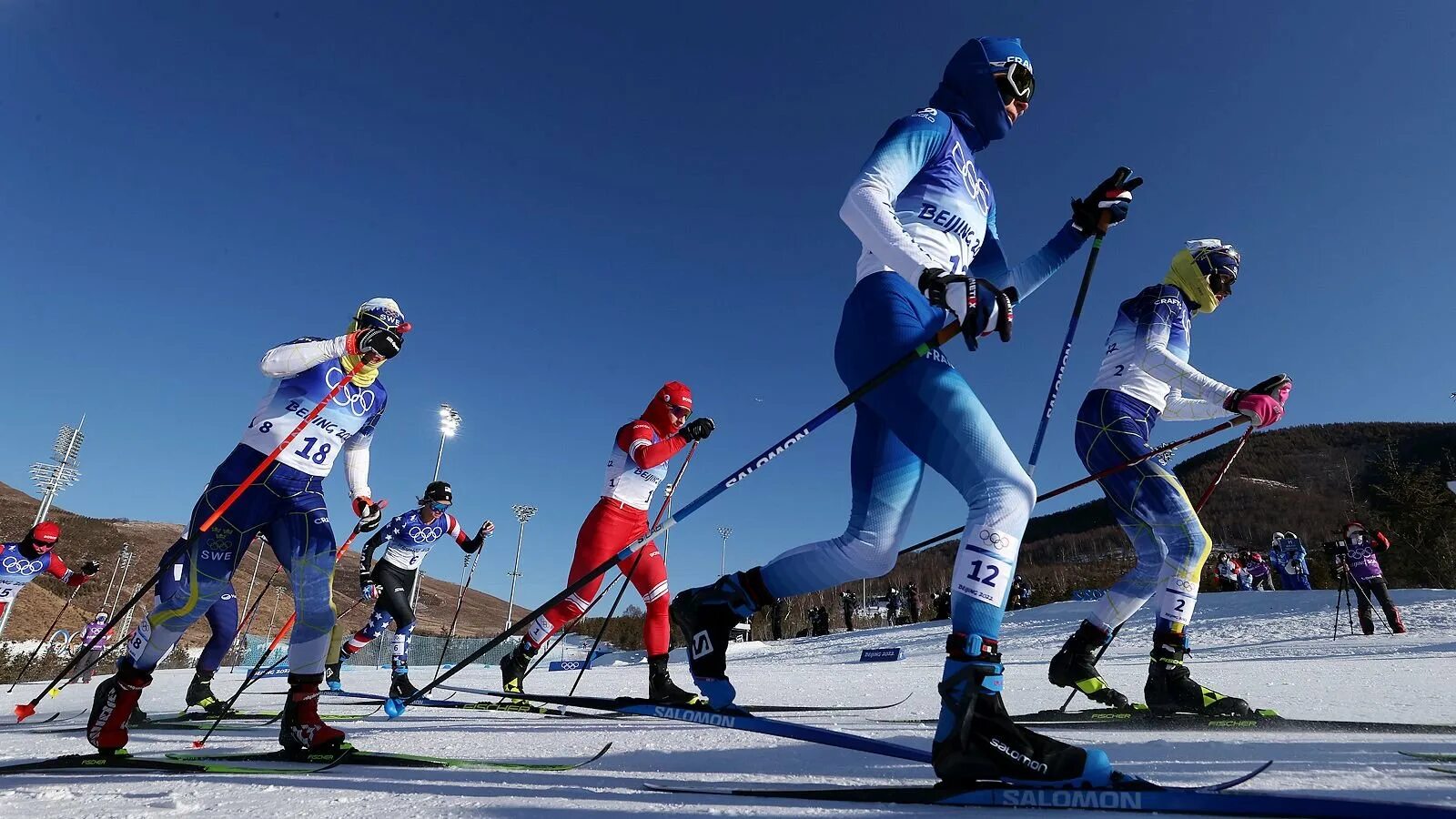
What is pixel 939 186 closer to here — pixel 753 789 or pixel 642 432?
pixel 753 789

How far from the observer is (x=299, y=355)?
3266mm

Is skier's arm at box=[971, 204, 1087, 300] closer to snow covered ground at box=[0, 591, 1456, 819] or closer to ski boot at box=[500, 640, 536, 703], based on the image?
snow covered ground at box=[0, 591, 1456, 819]

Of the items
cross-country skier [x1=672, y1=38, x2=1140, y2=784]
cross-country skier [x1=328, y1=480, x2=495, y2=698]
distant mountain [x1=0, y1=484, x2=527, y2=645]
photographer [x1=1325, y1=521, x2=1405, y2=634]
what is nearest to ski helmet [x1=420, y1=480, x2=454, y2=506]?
cross-country skier [x1=328, y1=480, x2=495, y2=698]

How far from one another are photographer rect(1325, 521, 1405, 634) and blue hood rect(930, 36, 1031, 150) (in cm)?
1148

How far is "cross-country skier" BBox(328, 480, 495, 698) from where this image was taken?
7.29m

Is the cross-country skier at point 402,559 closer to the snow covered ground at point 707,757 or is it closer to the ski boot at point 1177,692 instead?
the snow covered ground at point 707,757

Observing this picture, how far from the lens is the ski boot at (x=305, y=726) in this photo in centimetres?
260

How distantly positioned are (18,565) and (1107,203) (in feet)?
39.6

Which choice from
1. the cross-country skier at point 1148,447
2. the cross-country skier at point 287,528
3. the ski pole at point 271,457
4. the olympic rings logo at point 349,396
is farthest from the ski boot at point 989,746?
the olympic rings logo at point 349,396

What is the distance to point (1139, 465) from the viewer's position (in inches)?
154

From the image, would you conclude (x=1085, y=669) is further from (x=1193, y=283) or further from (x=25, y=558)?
(x=25, y=558)

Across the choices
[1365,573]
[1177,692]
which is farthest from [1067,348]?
[1365,573]

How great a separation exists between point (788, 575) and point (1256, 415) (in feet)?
9.28

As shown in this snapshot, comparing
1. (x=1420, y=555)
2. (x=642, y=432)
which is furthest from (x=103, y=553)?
(x=1420, y=555)
